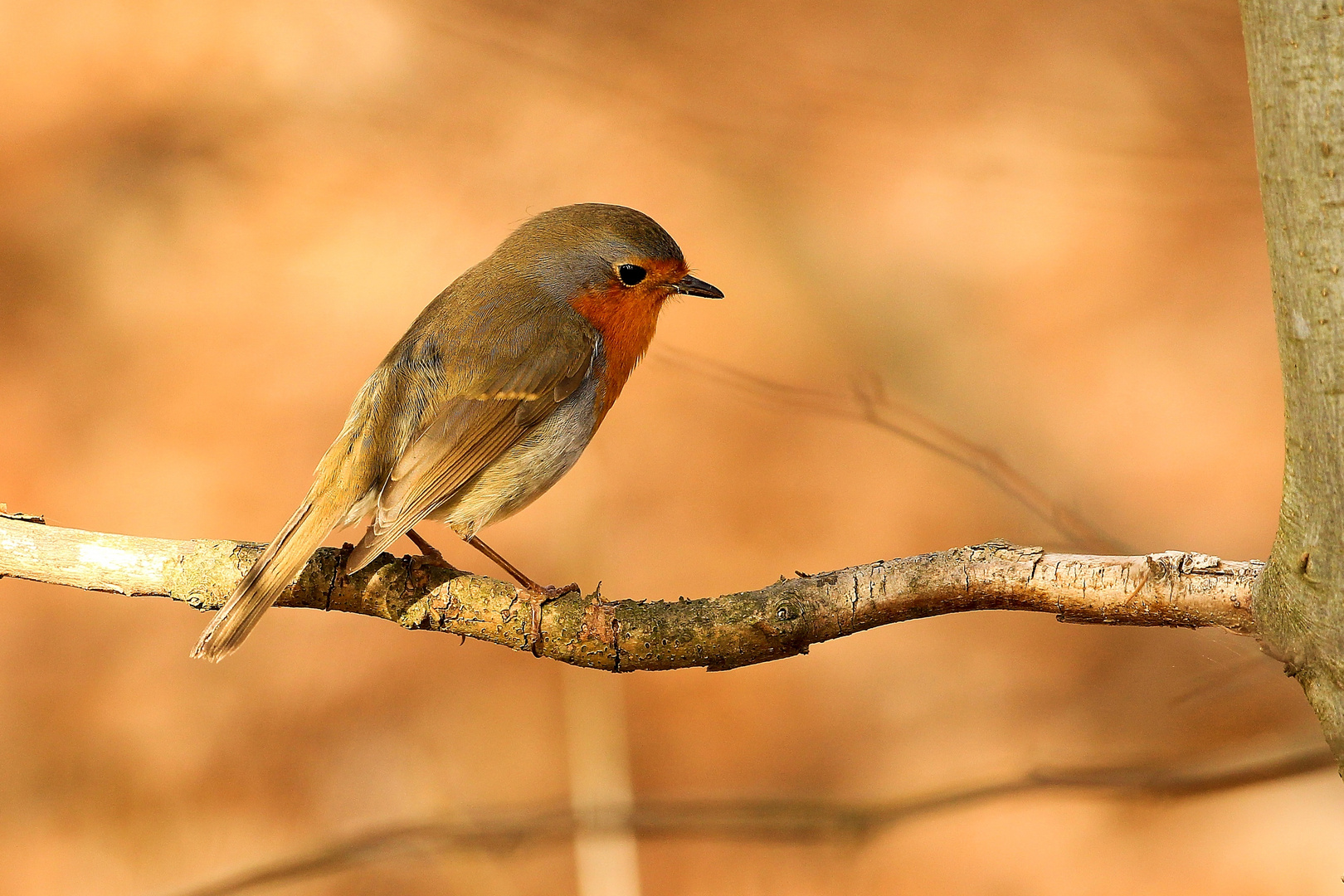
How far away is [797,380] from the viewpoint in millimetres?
4520

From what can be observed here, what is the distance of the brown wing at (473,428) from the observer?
2.48m

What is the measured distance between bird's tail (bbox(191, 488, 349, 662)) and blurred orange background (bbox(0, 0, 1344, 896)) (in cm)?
123

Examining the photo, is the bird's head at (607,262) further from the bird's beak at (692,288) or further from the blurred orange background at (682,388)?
the blurred orange background at (682,388)

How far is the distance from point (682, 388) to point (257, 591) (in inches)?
97.0

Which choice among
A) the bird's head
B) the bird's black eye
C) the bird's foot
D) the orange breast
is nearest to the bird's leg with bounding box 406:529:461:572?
the bird's foot

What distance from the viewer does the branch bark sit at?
117 cm

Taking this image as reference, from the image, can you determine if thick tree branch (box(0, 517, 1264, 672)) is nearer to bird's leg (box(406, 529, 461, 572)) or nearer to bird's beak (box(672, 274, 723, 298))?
bird's leg (box(406, 529, 461, 572))

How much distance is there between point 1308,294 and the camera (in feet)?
4.04

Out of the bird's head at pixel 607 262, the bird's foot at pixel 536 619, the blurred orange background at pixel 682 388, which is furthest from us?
the blurred orange background at pixel 682 388

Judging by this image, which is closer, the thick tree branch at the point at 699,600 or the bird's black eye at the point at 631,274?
the thick tree branch at the point at 699,600

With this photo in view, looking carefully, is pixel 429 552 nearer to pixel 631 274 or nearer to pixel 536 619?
pixel 536 619

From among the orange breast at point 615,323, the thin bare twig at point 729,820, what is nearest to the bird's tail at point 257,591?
the orange breast at point 615,323

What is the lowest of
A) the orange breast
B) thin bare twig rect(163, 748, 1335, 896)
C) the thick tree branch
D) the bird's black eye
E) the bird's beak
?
thin bare twig rect(163, 748, 1335, 896)

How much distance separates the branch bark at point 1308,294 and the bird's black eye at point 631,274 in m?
1.79
